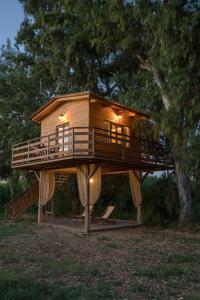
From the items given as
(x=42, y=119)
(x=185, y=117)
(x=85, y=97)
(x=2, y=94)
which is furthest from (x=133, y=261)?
(x=2, y=94)

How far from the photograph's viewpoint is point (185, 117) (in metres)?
14.6

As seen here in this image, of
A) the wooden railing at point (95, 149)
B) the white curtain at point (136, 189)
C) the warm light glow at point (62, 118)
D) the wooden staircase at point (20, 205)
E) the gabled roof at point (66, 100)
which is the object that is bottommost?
the wooden staircase at point (20, 205)

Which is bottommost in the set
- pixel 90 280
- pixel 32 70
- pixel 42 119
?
pixel 90 280

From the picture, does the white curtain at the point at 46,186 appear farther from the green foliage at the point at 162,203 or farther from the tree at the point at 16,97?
the green foliage at the point at 162,203

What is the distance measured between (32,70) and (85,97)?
32.6 feet

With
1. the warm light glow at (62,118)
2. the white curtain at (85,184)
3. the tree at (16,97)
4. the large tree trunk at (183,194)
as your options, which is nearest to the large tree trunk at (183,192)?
the large tree trunk at (183,194)

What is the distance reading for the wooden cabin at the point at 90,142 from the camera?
15.9 m

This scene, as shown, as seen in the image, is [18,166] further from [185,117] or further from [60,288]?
[60,288]

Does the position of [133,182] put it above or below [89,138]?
below

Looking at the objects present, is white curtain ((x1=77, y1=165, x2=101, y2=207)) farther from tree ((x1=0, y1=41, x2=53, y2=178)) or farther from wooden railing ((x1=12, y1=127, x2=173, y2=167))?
tree ((x1=0, y1=41, x2=53, y2=178))

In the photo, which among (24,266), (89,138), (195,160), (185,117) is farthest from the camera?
(89,138)

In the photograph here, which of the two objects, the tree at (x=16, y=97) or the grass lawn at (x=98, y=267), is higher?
the tree at (x=16, y=97)

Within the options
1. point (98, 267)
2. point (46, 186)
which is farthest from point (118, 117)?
point (98, 267)

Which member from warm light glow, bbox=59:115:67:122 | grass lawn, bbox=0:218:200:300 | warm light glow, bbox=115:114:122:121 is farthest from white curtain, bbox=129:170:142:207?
grass lawn, bbox=0:218:200:300
